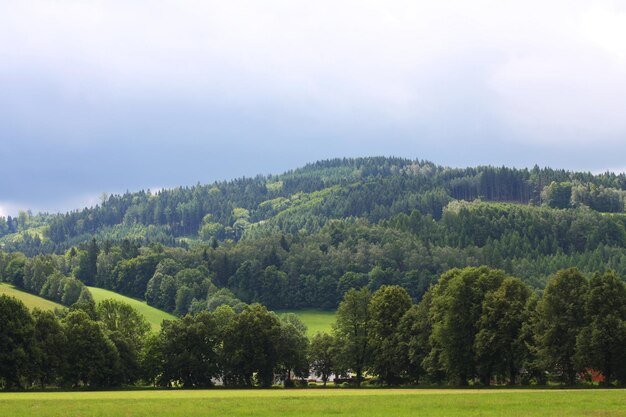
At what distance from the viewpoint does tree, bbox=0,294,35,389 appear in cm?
11856

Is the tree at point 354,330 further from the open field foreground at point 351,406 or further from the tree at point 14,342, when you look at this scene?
the open field foreground at point 351,406

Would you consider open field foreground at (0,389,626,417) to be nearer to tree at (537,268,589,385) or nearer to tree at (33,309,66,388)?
tree at (537,268,589,385)

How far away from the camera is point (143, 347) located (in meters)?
142

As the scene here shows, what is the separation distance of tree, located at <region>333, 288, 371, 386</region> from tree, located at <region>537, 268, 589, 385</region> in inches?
1309

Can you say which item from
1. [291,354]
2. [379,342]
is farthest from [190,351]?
[379,342]

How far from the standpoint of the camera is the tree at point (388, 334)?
130125 millimetres

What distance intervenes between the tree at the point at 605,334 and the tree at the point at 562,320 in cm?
162

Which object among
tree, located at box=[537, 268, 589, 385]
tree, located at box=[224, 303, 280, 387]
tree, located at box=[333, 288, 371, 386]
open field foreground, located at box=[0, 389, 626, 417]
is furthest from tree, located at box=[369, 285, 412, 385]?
open field foreground, located at box=[0, 389, 626, 417]

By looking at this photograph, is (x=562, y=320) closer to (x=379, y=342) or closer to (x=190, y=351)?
→ (x=379, y=342)

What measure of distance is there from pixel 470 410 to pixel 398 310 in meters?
67.9

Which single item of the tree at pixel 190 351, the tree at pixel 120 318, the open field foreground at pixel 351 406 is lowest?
the open field foreground at pixel 351 406

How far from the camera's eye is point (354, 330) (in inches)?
5546

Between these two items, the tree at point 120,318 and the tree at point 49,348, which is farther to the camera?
the tree at point 120,318

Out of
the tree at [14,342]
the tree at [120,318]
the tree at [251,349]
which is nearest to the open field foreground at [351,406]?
the tree at [14,342]
